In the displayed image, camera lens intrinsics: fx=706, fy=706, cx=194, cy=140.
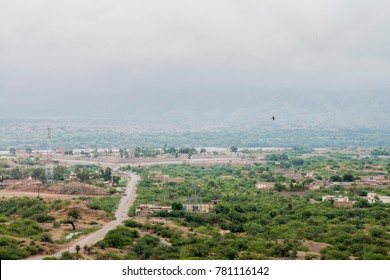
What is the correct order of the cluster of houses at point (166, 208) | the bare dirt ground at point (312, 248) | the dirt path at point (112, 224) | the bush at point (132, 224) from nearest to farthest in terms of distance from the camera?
the bare dirt ground at point (312, 248) → the dirt path at point (112, 224) → the bush at point (132, 224) → the cluster of houses at point (166, 208)

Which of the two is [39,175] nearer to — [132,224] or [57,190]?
[57,190]

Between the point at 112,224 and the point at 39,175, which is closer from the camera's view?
the point at 112,224

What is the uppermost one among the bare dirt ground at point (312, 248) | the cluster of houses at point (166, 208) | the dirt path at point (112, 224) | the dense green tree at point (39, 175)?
the dense green tree at point (39, 175)

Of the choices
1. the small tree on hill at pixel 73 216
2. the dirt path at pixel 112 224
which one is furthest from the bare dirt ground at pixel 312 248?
the small tree on hill at pixel 73 216

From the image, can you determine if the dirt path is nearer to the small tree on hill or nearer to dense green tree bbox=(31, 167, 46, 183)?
the small tree on hill

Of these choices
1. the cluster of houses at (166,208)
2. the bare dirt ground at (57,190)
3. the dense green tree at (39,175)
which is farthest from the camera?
the dense green tree at (39,175)

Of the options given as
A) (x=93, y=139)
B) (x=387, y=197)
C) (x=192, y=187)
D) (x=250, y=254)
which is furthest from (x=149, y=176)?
(x=93, y=139)

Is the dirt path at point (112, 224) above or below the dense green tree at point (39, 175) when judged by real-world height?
below

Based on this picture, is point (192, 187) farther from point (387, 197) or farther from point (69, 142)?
point (69, 142)

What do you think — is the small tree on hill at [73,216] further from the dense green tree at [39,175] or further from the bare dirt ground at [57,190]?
the dense green tree at [39,175]

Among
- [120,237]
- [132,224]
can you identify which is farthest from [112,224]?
[120,237]

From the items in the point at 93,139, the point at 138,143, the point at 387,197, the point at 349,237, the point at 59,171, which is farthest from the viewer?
the point at 93,139
